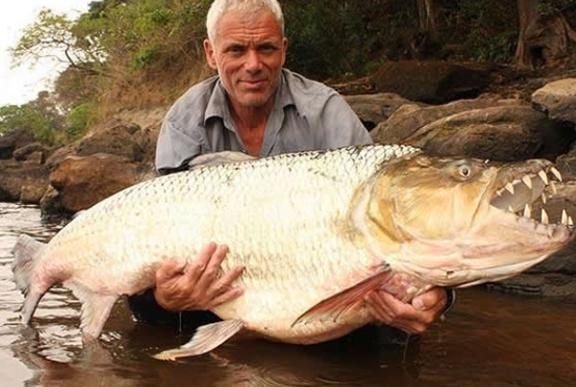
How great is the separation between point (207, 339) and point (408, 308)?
2.91 ft

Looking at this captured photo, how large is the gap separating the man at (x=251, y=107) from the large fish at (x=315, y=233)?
788 millimetres

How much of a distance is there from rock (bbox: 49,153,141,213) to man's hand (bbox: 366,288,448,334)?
11240 millimetres

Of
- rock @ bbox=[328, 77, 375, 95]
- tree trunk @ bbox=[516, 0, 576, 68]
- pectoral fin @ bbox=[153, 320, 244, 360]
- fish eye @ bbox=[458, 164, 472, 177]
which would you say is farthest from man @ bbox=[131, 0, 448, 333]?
tree trunk @ bbox=[516, 0, 576, 68]

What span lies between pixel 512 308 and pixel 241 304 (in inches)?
97.8

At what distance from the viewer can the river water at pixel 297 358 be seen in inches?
129

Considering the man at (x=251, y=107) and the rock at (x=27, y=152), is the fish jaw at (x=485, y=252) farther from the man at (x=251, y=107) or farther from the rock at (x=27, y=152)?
the rock at (x=27, y=152)

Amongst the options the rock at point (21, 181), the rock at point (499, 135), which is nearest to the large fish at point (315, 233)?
the rock at point (499, 135)

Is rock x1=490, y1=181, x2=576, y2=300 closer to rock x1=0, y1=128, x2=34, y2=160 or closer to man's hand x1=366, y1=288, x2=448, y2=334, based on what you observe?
man's hand x1=366, y1=288, x2=448, y2=334

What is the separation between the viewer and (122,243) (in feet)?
11.7

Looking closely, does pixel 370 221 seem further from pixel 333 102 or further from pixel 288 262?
pixel 333 102

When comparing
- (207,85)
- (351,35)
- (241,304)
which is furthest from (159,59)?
(241,304)

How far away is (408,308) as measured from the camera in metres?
3.15

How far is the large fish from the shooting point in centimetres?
282

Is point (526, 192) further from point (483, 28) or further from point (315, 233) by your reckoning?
A: point (483, 28)
